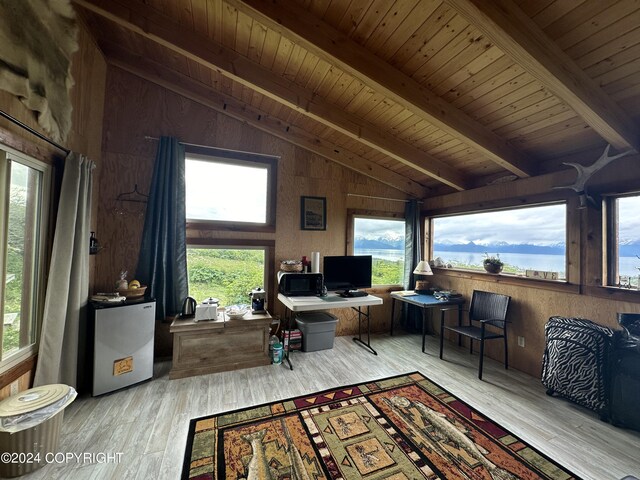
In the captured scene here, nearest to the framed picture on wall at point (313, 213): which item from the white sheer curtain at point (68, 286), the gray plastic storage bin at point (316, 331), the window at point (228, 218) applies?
the window at point (228, 218)

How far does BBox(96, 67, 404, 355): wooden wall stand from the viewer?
2742mm

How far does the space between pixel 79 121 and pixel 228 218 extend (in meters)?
1.62

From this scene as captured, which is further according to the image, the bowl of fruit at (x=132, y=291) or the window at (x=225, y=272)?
the window at (x=225, y=272)

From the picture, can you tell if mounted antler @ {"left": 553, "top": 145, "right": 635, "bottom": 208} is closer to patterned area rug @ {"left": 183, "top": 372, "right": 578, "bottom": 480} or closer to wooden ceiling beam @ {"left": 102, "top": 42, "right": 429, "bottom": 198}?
wooden ceiling beam @ {"left": 102, "top": 42, "right": 429, "bottom": 198}

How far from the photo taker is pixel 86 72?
233cm

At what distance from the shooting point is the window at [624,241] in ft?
7.24

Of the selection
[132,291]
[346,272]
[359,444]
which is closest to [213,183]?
[132,291]

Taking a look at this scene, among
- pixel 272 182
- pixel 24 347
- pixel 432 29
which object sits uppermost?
pixel 432 29

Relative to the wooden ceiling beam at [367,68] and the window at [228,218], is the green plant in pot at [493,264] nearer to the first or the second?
the wooden ceiling beam at [367,68]

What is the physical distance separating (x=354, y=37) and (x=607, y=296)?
3231 mm

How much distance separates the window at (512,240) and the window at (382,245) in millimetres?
648

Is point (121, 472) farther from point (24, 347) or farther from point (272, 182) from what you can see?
point (272, 182)

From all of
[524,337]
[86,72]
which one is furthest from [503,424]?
[86,72]

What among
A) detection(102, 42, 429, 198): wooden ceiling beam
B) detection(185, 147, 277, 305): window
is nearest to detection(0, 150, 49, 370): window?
detection(185, 147, 277, 305): window
